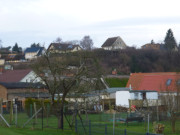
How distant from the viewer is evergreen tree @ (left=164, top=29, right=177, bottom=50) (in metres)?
121

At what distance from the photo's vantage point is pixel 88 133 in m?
23.1

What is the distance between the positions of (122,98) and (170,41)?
254ft

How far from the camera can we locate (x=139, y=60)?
326ft

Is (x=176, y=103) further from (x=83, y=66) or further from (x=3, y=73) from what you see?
(x=3, y=73)

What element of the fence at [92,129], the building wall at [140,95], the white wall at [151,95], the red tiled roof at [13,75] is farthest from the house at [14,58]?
the fence at [92,129]

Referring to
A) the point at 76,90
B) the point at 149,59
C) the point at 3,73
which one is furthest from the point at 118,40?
the point at 76,90

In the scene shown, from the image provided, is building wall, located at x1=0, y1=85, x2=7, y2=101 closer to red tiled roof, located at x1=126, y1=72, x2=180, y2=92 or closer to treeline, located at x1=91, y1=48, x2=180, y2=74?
red tiled roof, located at x1=126, y1=72, x2=180, y2=92

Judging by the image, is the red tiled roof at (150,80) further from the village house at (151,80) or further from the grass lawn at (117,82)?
the grass lawn at (117,82)

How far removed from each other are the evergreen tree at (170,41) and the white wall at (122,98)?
73.3 metres

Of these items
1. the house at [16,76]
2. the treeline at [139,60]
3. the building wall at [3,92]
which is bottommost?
the building wall at [3,92]

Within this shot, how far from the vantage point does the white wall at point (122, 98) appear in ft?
160

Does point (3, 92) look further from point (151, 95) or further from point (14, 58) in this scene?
point (14, 58)

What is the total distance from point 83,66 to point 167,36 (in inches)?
4096

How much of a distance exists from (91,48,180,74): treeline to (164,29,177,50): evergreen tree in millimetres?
14315
